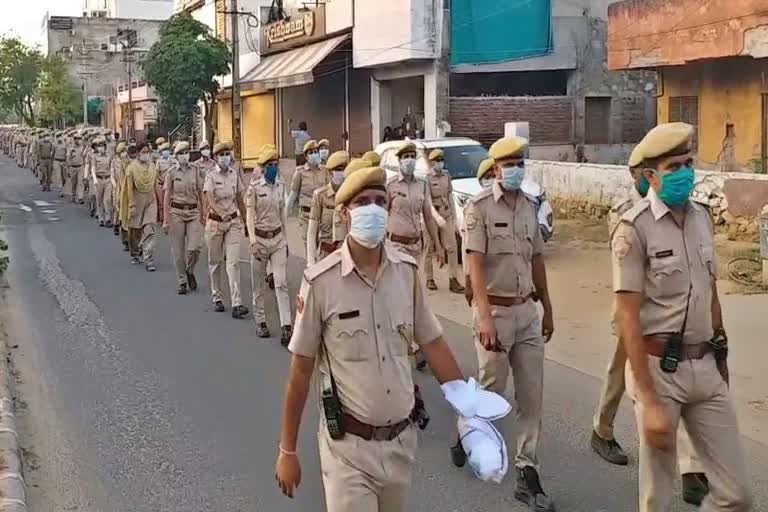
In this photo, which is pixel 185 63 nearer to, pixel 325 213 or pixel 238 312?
pixel 238 312

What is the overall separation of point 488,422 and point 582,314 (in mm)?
7724

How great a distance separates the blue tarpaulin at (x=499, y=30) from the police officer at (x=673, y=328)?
21242 mm

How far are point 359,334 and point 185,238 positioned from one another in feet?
31.0

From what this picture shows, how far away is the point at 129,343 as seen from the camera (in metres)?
10.1

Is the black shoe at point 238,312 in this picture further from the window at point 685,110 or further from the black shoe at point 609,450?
the window at point 685,110

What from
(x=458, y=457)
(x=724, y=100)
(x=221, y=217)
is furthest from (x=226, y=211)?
(x=724, y=100)

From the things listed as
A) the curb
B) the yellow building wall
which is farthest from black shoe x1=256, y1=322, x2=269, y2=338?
the yellow building wall

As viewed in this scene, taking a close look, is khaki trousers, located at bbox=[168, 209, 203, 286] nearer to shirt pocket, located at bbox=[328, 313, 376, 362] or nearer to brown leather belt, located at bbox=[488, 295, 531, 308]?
brown leather belt, located at bbox=[488, 295, 531, 308]

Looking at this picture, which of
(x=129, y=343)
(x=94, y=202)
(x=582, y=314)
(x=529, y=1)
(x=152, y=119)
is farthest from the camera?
(x=152, y=119)

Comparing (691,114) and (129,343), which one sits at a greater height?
(691,114)

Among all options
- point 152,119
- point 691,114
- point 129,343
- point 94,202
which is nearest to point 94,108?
point 152,119

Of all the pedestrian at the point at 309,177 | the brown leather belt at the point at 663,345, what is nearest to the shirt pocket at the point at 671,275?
the brown leather belt at the point at 663,345

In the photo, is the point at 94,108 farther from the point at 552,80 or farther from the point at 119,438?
the point at 119,438

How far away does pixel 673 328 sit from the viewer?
14.2ft
